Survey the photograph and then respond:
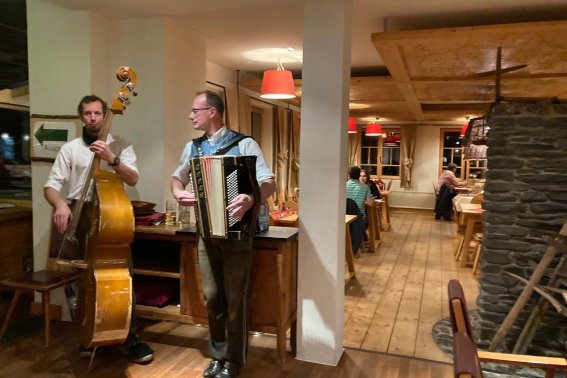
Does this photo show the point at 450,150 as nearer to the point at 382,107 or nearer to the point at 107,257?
the point at 382,107

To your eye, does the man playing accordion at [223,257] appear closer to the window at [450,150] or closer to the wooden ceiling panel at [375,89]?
the wooden ceiling panel at [375,89]

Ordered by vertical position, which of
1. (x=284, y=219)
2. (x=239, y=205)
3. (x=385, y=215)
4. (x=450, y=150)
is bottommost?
(x=385, y=215)

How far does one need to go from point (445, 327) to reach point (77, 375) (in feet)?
8.17

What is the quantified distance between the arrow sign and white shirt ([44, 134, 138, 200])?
0.48m

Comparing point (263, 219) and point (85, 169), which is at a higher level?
point (85, 169)

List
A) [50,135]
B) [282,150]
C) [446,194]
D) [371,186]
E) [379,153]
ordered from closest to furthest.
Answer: [50,135]
[371,186]
[282,150]
[446,194]
[379,153]

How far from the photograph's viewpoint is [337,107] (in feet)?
8.41

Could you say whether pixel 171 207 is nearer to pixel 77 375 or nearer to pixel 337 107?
pixel 77 375

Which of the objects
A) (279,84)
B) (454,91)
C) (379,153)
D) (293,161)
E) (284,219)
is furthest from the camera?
(379,153)

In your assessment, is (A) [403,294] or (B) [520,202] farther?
(A) [403,294]

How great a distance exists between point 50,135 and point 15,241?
1026mm

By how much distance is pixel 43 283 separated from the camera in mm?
2691

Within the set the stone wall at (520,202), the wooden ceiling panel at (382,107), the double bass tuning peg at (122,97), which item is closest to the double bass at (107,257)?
the double bass tuning peg at (122,97)

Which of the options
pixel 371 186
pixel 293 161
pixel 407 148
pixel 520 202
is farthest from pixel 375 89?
pixel 407 148
